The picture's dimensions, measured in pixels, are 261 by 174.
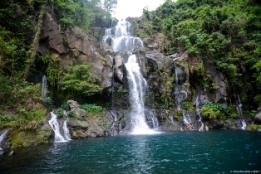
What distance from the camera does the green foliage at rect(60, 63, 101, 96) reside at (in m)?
20.7

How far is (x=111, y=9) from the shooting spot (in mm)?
48906

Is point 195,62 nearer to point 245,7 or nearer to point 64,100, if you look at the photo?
point 245,7

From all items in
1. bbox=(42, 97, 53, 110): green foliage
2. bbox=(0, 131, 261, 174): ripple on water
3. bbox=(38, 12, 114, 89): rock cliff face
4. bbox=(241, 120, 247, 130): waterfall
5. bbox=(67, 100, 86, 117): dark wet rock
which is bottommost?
bbox=(0, 131, 261, 174): ripple on water

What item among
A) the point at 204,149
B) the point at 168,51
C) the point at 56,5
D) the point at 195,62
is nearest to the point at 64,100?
the point at 56,5

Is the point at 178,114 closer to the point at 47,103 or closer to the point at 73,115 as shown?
the point at 73,115

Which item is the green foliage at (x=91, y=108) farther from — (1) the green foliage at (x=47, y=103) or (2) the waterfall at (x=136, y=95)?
(2) the waterfall at (x=136, y=95)

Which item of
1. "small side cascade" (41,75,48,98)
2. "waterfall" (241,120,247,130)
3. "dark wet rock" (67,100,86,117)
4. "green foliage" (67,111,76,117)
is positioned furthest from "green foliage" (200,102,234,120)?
"small side cascade" (41,75,48,98)

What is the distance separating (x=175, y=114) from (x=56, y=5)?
18.1 meters

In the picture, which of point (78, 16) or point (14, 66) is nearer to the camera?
point (14, 66)

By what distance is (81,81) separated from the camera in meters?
20.8

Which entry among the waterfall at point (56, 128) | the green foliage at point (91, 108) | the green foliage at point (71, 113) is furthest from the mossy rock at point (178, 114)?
the waterfall at point (56, 128)

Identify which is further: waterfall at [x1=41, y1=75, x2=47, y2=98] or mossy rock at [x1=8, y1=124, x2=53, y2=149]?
waterfall at [x1=41, y1=75, x2=47, y2=98]

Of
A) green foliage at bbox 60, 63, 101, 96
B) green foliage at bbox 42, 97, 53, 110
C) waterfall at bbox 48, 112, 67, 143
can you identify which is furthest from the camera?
green foliage at bbox 60, 63, 101, 96

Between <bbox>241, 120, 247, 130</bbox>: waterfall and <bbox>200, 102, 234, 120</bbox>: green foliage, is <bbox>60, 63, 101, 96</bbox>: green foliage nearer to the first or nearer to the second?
<bbox>200, 102, 234, 120</bbox>: green foliage
